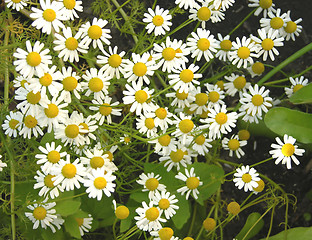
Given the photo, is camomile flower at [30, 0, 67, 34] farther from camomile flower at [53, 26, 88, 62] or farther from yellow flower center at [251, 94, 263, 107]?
yellow flower center at [251, 94, 263, 107]

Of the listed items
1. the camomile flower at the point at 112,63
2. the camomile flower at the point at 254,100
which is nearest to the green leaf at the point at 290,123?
the camomile flower at the point at 254,100

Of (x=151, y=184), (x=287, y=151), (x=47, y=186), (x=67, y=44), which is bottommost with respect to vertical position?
(x=287, y=151)

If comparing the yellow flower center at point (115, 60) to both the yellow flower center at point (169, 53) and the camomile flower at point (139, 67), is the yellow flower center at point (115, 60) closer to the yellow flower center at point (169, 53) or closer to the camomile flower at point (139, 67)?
the camomile flower at point (139, 67)

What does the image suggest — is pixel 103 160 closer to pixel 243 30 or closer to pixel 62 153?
pixel 62 153

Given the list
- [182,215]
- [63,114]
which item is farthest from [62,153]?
[182,215]

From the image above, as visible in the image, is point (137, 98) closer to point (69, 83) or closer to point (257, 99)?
point (69, 83)

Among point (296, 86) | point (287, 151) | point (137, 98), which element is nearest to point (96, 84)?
point (137, 98)

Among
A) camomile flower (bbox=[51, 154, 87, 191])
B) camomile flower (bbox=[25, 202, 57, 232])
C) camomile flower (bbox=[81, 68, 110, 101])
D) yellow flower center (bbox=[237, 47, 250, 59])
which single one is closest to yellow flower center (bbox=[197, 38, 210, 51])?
yellow flower center (bbox=[237, 47, 250, 59])
